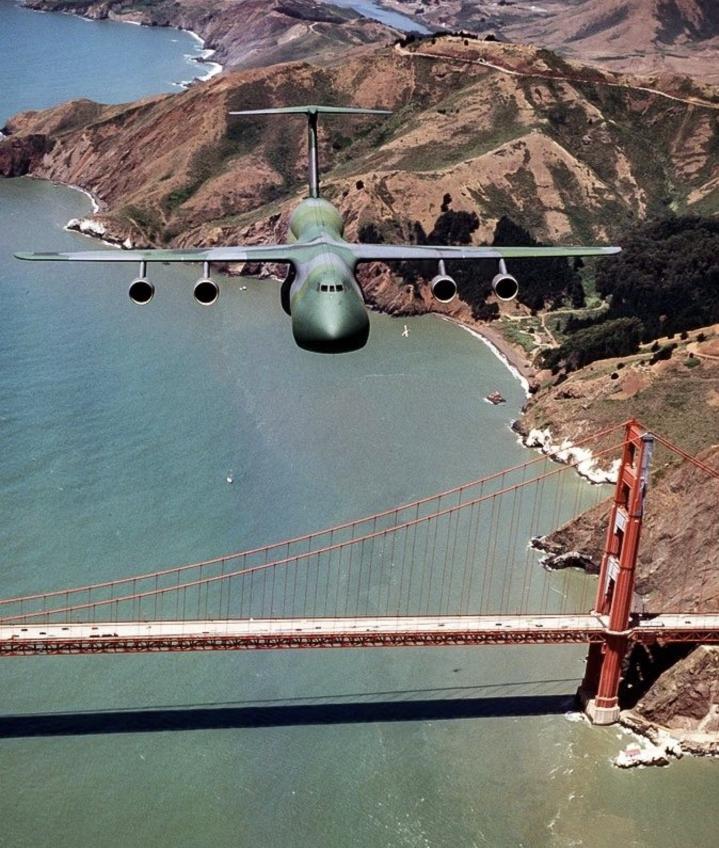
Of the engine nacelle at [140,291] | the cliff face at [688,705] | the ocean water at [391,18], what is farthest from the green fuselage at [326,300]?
the ocean water at [391,18]

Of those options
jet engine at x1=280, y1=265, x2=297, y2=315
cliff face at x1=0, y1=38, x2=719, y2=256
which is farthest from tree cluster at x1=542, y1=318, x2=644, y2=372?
jet engine at x1=280, y1=265, x2=297, y2=315

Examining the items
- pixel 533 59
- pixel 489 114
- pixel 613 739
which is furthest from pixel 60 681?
pixel 533 59

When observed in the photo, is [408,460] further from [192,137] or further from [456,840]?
[192,137]

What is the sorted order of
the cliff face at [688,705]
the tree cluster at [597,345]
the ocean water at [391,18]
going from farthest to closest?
the ocean water at [391,18], the tree cluster at [597,345], the cliff face at [688,705]

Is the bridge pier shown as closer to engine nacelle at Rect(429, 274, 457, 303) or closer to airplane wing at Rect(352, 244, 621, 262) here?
airplane wing at Rect(352, 244, 621, 262)

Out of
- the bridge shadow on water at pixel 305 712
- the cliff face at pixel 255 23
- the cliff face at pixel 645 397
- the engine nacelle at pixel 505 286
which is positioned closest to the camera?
the engine nacelle at pixel 505 286

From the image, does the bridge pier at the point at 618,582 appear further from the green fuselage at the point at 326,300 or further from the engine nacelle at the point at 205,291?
the engine nacelle at the point at 205,291
